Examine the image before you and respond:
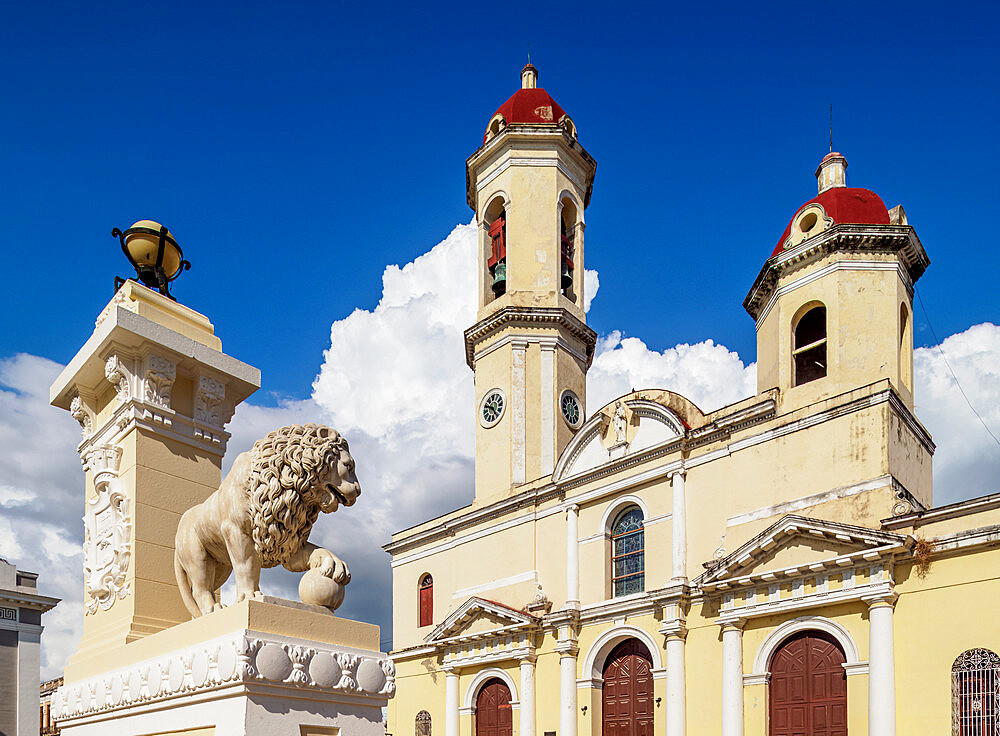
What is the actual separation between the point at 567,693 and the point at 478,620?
10.8ft

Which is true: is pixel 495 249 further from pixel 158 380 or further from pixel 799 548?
pixel 158 380

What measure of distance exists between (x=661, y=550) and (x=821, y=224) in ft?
25.4

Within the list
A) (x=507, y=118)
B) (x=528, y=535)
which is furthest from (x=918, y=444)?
(x=507, y=118)

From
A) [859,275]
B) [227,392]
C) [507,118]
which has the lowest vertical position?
[227,392]

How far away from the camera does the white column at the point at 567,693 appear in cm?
2002

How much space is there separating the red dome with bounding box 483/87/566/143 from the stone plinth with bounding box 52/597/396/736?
2321cm

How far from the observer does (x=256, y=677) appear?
3570 millimetres

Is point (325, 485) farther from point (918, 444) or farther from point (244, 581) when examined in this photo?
point (918, 444)

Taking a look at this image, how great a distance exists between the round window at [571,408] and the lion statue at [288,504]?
20.0 m

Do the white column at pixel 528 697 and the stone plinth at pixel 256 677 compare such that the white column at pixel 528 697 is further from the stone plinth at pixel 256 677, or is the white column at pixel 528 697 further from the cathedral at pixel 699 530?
the stone plinth at pixel 256 677

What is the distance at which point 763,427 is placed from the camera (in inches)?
722

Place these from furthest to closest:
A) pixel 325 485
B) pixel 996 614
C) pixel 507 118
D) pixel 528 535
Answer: pixel 507 118 → pixel 528 535 → pixel 996 614 → pixel 325 485

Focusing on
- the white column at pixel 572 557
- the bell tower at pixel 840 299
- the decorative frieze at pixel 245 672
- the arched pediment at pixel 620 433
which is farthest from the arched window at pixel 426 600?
the decorative frieze at pixel 245 672

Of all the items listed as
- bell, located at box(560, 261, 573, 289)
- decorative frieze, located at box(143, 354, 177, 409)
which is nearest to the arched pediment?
bell, located at box(560, 261, 573, 289)
